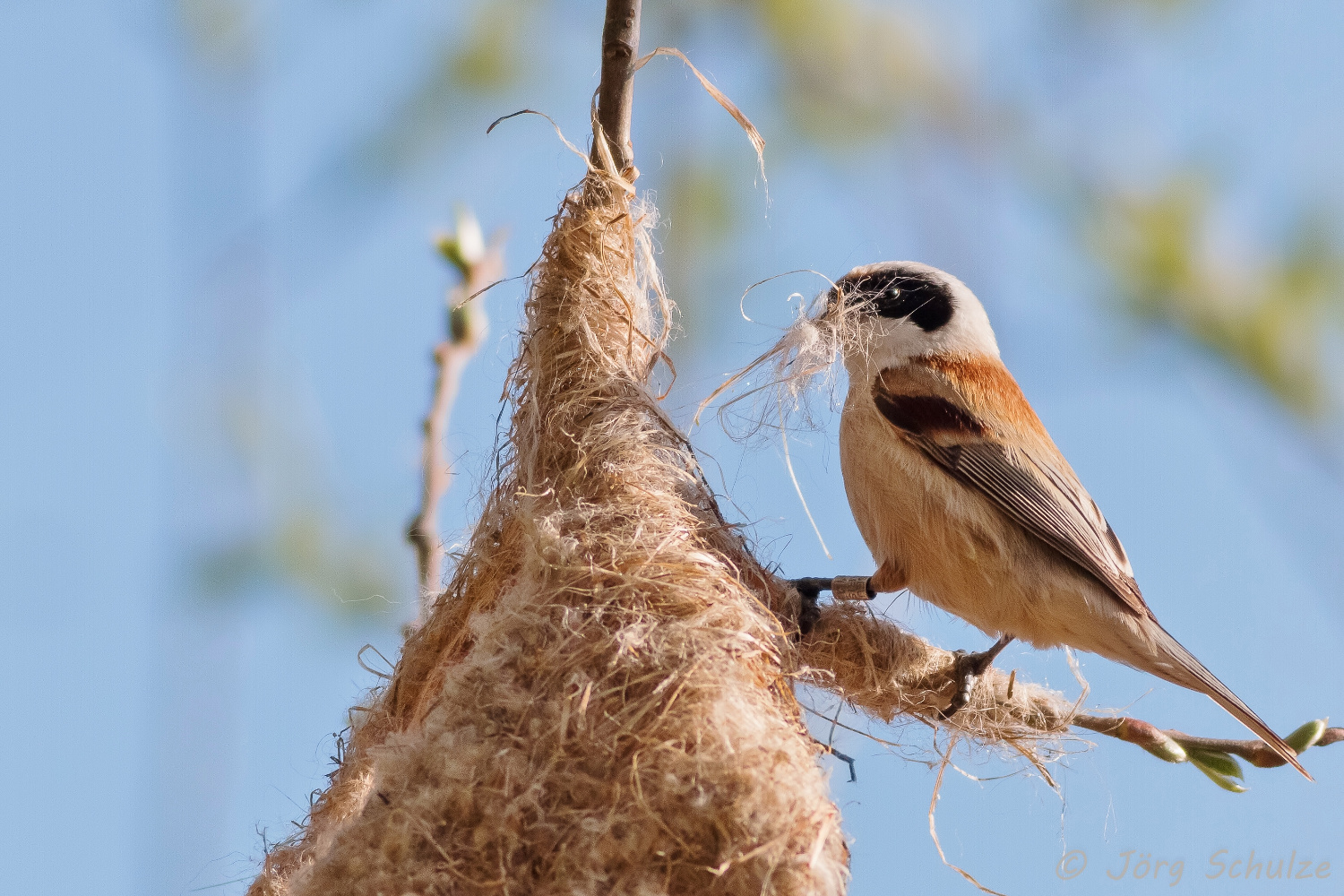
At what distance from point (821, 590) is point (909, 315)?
3.22ft

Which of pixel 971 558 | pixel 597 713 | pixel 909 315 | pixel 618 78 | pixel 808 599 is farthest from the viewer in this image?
pixel 909 315

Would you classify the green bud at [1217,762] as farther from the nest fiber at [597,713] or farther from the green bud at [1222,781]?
the nest fiber at [597,713]

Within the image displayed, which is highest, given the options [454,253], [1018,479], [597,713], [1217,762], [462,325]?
[454,253]

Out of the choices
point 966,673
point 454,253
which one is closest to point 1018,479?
point 966,673

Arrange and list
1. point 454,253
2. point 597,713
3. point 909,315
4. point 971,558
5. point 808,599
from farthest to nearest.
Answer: point 909,315 < point 454,253 < point 971,558 < point 808,599 < point 597,713

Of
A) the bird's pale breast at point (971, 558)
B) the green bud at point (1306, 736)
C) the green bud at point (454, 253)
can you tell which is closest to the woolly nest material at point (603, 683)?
the bird's pale breast at point (971, 558)

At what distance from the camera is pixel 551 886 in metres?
1.68

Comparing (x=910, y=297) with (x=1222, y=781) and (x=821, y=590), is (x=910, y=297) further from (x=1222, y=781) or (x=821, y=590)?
(x=1222, y=781)

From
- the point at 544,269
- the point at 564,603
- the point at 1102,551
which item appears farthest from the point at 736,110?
the point at 1102,551

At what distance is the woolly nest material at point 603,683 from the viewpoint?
1.70 metres

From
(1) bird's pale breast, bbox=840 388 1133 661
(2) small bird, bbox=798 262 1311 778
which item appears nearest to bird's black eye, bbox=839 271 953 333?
(2) small bird, bbox=798 262 1311 778

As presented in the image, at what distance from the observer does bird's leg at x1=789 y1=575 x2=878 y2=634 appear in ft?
8.29

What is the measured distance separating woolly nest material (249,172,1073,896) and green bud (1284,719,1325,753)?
0.57 metres

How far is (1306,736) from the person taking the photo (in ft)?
8.58
